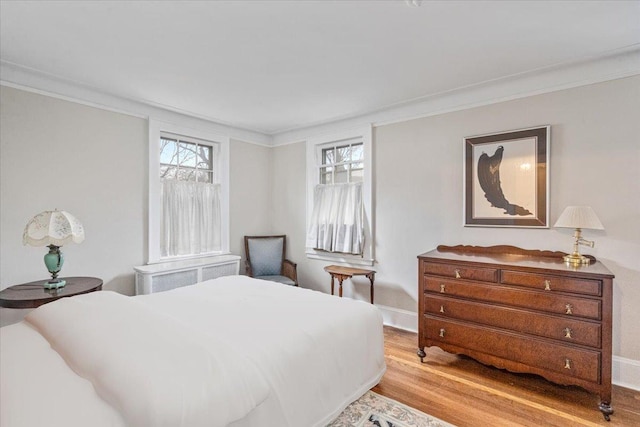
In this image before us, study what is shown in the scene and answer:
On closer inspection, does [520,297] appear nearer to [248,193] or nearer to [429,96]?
[429,96]

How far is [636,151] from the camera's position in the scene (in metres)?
2.40

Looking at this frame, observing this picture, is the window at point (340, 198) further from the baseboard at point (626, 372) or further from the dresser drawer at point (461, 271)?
the baseboard at point (626, 372)

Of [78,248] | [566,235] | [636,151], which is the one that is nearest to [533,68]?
[636,151]

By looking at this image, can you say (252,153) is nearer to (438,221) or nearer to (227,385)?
(438,221)

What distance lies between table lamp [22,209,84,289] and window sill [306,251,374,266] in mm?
2735

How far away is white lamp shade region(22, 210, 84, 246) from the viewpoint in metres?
2.40

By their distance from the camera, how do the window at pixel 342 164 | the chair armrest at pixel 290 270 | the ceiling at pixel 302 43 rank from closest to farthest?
the ceiling at pixel 302 43
the window at pixel 342 164
the chair armrest at pixel 290 270

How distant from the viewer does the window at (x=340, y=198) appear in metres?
3.88

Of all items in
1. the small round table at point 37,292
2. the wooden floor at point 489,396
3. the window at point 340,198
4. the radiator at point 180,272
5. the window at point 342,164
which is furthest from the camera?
the window at point 342,164

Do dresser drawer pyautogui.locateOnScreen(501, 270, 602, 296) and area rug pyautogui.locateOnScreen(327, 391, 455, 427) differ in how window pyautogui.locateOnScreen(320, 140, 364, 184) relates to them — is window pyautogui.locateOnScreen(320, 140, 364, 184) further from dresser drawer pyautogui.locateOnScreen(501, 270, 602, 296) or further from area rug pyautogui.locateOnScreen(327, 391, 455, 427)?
area rug pyautogui.locateOnScreen(327, 391, 455, 427)

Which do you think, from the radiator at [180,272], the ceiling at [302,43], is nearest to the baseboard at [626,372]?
the ceiling at [302,43]

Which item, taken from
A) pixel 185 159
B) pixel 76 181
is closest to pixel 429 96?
pixel 185 159

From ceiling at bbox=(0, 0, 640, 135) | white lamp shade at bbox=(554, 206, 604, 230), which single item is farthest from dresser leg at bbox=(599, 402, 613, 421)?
ceiling at bbox=(0, 0, 640, 135)

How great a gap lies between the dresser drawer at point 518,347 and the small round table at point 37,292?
2.98 metres
